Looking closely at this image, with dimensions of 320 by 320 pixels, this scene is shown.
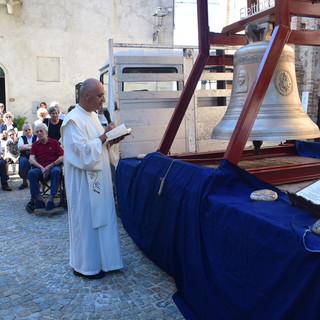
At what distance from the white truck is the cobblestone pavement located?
131 centimetres

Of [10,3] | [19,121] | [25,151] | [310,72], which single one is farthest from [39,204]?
[10,3]

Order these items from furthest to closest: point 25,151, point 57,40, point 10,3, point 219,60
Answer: point 57,40 < point 10,3 < point 25,151 < point 219,60

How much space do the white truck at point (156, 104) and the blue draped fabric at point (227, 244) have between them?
136 centimetres

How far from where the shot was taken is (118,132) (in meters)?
3.33

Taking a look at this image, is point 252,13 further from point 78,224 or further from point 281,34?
point 78,224

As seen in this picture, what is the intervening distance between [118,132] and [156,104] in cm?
189

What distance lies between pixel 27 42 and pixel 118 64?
39.6 ft

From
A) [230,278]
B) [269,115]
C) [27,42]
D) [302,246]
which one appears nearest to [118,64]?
[269,115]

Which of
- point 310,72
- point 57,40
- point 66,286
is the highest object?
point 57,40

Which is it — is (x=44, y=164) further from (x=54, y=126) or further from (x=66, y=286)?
(x=66, y=286)

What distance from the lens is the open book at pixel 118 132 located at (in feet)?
10.8

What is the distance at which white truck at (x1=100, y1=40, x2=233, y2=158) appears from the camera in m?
4.87

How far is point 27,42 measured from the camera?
15.4m

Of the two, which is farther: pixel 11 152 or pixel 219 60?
pixel 11 152
